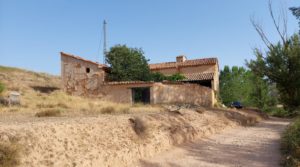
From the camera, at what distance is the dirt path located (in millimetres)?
8438

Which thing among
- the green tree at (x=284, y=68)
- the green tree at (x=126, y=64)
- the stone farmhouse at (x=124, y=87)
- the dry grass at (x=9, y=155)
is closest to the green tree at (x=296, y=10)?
the green tree at (x=284, y=68)

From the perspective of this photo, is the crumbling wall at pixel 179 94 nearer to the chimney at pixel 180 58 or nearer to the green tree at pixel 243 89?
the chimney at pixel 180 58

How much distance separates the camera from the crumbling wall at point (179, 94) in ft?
75.9

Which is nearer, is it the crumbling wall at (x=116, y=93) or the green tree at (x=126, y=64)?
the crumbling wall at (x=116, y=93)

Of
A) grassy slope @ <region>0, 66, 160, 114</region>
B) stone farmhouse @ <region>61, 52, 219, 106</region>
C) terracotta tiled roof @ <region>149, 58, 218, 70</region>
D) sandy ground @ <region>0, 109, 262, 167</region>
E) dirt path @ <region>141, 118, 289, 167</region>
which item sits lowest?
dirt path @ <region>141, 118, 289, 167</region>

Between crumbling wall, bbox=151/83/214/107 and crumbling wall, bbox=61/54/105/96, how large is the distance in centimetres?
543

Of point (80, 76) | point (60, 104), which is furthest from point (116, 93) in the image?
point (60, 104)

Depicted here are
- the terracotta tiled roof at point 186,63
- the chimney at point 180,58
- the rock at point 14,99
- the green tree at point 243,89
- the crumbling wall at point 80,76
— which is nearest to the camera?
the rock at point 14,99

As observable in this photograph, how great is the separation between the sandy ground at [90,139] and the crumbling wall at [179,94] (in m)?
10.6

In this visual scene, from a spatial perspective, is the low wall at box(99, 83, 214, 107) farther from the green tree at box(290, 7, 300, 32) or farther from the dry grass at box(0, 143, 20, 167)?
the dry grass at box(0, 143, 20, 167)

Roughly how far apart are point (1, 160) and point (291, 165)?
7.10m

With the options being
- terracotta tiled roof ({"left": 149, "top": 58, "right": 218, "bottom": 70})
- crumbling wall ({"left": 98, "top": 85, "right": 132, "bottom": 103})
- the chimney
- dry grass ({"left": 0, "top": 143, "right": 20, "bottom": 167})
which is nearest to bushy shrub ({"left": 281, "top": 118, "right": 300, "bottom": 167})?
dry grass ({"left": 0, "top": 143, "right": 20, "bottom": 167})

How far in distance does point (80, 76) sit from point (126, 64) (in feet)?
16.4

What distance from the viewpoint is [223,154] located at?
31.5 feet
